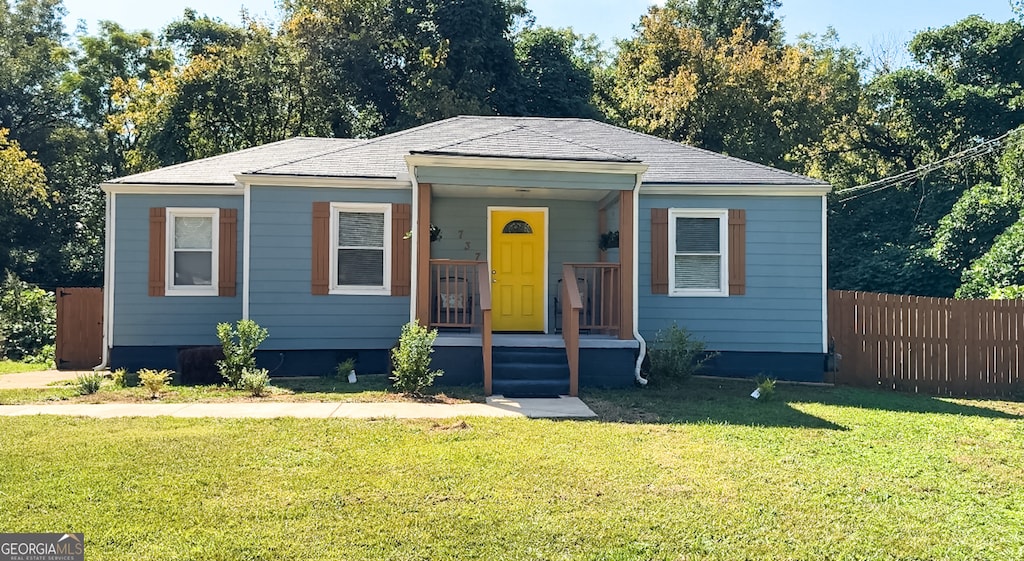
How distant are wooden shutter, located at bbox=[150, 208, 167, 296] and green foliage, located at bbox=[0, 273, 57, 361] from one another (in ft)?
17.1

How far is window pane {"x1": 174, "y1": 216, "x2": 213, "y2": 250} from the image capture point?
10.5 meters

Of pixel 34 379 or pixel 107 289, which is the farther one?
pixel 107 289

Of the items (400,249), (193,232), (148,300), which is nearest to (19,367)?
(148,300)

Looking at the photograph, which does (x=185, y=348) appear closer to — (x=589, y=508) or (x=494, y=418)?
(x=494, y=418)

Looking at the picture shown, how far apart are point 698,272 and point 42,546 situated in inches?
348

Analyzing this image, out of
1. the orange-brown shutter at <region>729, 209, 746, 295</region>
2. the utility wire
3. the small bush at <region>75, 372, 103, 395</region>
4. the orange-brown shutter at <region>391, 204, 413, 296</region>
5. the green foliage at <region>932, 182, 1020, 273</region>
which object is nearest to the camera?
the small bush at <region>75, 372, 103, 395</region>

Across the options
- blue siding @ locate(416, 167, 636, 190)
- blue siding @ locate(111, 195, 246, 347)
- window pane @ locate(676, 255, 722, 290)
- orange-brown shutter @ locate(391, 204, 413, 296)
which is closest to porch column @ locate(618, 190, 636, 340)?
blue siding @ locate(416, 167, 636, 190)

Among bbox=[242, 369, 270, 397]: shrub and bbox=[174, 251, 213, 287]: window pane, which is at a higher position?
bbox=[174, 251, 213, 287]: window pane

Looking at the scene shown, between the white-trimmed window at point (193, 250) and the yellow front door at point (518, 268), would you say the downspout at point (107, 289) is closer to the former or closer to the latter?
the white-trimmed window at point (193, 250)

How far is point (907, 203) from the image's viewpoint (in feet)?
68.0

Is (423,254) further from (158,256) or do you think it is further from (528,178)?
(158,256)

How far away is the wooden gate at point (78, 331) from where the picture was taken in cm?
1141

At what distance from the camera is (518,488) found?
443 cm

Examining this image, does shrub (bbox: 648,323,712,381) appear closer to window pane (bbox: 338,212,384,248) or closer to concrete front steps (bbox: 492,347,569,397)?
concrete front steps (bbox: 492,347,569,397)
